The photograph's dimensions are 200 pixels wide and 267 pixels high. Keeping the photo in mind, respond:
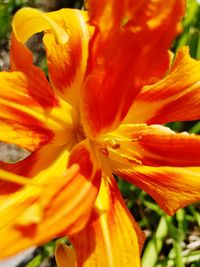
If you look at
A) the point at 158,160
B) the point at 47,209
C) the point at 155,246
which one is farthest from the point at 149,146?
the point at 155,246

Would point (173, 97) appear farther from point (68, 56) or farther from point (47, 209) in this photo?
point (47, 209)

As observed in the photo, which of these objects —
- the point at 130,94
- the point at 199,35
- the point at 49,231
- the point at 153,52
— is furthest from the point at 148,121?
the point at 199,35

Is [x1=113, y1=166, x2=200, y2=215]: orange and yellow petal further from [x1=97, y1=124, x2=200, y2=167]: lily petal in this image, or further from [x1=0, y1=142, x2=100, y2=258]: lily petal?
[x1=0, y1=142, x2=100, y2=258]: lily petal

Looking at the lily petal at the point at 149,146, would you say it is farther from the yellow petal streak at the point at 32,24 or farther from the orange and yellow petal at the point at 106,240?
the yellow petal streak at the point at 32,24

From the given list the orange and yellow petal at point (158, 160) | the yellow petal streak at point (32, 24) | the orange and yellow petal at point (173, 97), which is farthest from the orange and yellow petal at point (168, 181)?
the yellow petal streak at point (32, 24)

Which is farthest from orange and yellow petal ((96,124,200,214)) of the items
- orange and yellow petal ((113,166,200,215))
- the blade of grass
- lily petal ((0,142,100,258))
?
the blade of grass

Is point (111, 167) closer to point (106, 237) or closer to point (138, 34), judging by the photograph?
point (106, 237)
